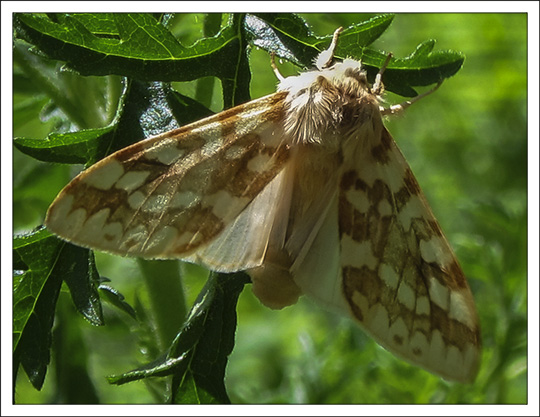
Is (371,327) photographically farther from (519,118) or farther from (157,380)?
(519,118)

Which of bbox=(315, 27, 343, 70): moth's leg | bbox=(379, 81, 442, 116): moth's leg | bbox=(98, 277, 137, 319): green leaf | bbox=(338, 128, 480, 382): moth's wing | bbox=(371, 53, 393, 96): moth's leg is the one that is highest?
bbox=(315, 27, 343, 70): moth's leg

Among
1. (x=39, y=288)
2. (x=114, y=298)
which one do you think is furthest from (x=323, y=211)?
(x=39, y=288)

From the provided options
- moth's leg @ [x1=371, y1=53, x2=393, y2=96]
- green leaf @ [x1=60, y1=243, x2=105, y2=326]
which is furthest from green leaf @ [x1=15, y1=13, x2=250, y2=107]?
green leaf @ [x1=60, y1=243, x2=105, y2=326]

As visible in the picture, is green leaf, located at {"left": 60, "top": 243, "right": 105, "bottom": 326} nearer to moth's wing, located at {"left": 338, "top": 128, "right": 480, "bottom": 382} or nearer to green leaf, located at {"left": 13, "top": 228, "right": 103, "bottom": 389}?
green leaf, located at {"left": 13, "top": 228, "right": 103, "bottom": 389}

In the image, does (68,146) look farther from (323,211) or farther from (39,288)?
(323,211)

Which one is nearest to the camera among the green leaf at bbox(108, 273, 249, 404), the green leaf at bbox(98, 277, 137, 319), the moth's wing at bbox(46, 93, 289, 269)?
the moth's wing at bbox(46, 93, 289, 269)

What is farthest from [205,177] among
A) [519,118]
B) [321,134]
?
[519,118]

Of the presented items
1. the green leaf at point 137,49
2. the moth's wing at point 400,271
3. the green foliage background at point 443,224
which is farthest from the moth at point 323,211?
the green foliage background at point 443,224
